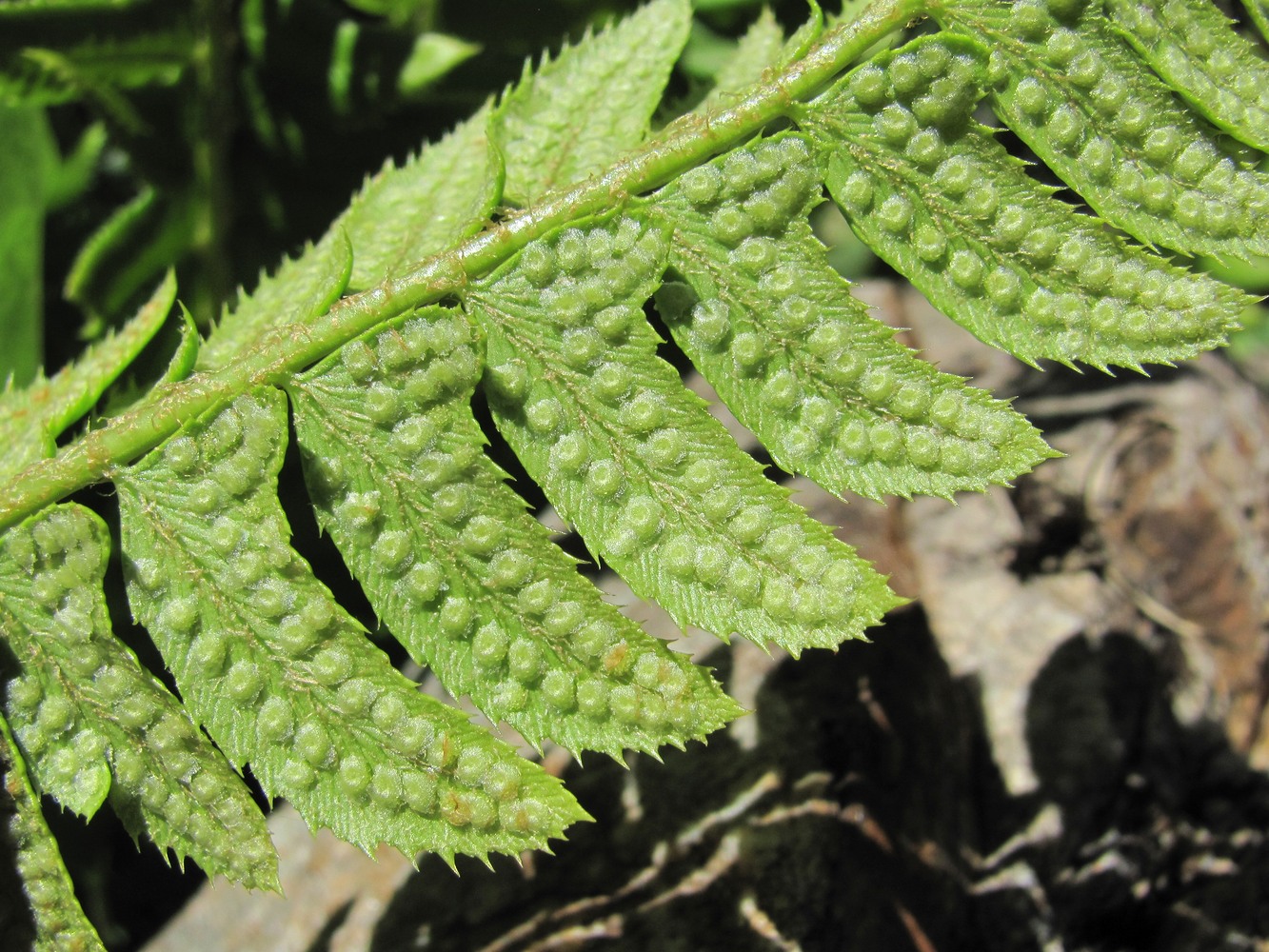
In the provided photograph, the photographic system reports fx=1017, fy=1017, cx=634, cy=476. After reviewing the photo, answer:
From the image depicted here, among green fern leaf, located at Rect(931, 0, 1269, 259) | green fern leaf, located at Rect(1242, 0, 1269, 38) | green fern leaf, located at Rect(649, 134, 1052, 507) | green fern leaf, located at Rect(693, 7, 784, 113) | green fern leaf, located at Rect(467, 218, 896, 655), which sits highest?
green fern leaf, located at Rect(1242, 0, 1269, 38)

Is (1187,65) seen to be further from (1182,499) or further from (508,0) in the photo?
(1182,499)

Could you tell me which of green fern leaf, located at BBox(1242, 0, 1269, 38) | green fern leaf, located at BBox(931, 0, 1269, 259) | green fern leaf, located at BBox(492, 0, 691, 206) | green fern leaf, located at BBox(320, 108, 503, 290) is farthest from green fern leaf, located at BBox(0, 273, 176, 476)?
green fern leaf, located at BBox(1242, 0, 1269, 38)

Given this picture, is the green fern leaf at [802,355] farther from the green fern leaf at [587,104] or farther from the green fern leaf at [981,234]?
the green fern leaf at [587,104]

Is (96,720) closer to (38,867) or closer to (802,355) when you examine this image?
(38,867)

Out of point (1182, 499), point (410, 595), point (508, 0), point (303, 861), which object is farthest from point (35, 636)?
point (1182, 499)

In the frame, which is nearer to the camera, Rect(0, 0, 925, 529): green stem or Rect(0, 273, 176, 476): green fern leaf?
Rect(0, 0, 925, 529): green stem

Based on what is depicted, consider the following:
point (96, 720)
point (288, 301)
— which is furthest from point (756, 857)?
point (288, 301)

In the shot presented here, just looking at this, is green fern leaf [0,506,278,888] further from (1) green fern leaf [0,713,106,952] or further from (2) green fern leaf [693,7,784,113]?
(2) green fern leaf [693,7,784,113]
